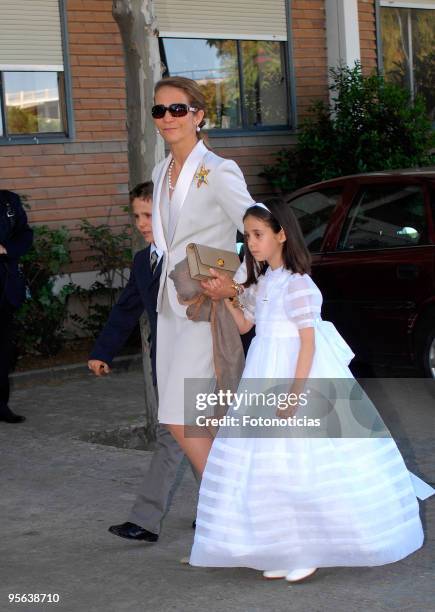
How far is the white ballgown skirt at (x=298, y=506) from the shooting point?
4.50 meters

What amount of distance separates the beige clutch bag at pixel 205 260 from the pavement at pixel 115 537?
1279 millimetres

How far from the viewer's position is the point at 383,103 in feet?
40.9

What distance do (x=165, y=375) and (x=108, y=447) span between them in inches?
99.4

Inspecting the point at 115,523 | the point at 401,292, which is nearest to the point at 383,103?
the point at 401,292

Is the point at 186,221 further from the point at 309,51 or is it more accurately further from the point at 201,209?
the point at 309,51

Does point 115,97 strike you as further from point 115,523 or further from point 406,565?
point 406,565

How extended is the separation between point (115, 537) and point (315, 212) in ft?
13.4

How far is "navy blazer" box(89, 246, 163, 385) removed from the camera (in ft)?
17.0

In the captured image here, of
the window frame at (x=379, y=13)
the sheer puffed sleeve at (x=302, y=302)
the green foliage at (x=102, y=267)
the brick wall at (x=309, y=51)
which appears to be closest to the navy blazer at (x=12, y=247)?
the green foliage at (x=102, y=267)

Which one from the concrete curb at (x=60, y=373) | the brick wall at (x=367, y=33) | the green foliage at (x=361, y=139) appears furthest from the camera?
the brick wall at (x=367, y=33)

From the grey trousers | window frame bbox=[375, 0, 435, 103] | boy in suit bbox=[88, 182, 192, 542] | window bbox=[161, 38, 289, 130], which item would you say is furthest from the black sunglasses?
window frame bbox=[375, 0, 435, 103]

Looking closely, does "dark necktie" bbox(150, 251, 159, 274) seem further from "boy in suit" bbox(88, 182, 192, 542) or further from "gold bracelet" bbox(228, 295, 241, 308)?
"gold bracelet" bbox(228, 295, 241, 308)

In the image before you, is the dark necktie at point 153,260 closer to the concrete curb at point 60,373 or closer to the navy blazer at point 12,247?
the navy blazer at point 12,247

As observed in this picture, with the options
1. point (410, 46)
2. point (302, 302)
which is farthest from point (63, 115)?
point (302, 302)
